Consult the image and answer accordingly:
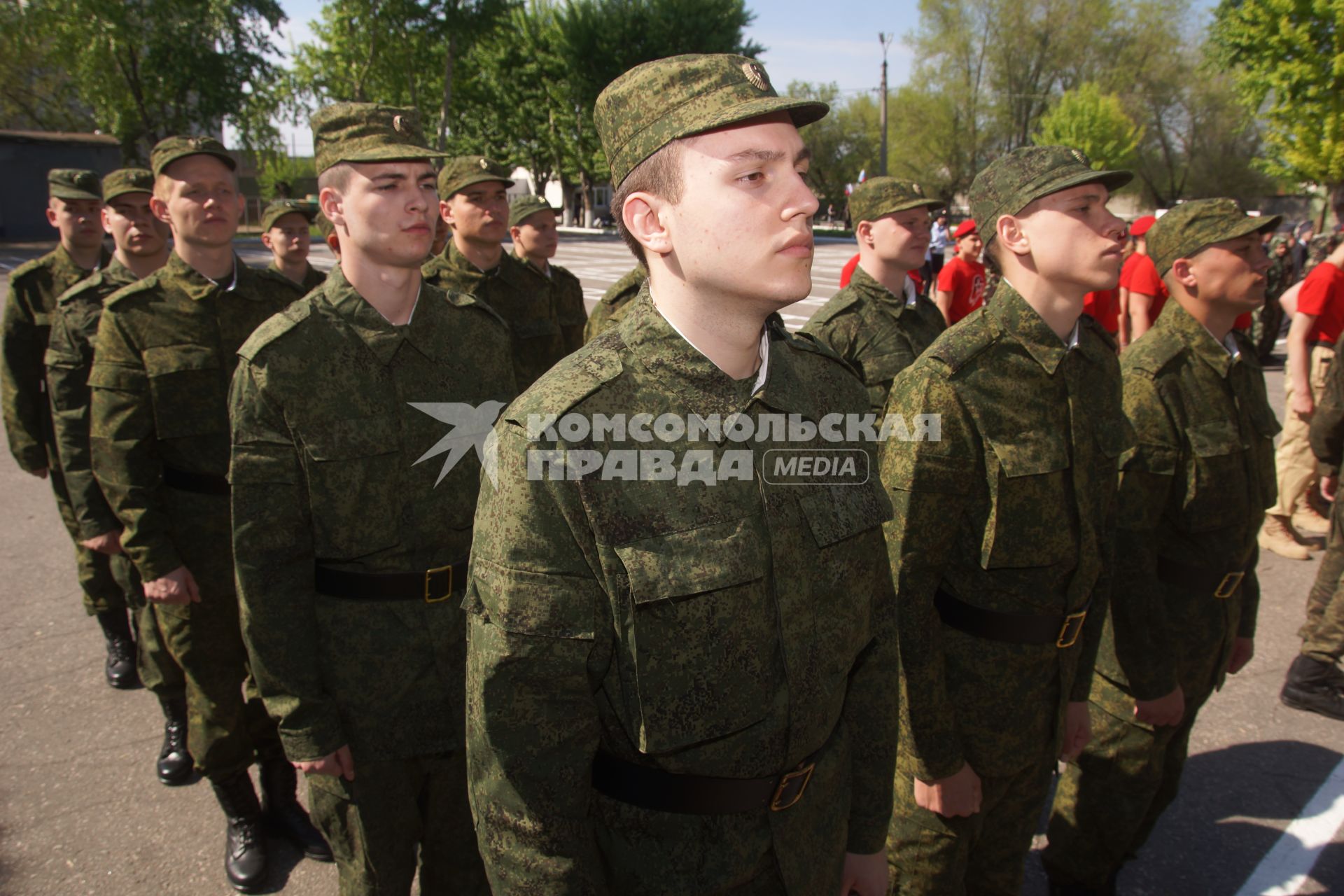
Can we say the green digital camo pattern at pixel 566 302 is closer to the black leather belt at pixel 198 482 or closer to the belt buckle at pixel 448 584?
the black leather belt at pixel 198 482

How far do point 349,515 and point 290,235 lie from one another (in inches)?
168

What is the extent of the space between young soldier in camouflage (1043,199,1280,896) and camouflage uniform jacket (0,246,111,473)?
518 centimetres

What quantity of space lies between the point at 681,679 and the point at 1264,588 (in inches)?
218

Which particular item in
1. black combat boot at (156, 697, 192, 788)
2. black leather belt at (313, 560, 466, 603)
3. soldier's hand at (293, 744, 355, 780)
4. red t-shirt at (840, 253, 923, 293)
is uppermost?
red t-shirt at (840, 253, 923, 293)

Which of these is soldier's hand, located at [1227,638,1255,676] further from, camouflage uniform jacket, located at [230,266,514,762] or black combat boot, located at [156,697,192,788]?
black combat boot, located at [156,697,192,788]

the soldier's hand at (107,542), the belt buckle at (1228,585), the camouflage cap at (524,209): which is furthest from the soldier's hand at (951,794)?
the camouflage cap at (524,209)

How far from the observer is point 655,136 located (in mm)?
1531

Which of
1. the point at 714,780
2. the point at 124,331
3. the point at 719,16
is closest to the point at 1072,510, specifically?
the point at 714,780

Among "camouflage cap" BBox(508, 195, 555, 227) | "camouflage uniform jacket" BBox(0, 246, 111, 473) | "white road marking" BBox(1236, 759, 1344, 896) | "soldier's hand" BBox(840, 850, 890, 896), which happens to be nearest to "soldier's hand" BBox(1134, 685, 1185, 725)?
"white road marking" BBox(1236, 759, 1344, 896)

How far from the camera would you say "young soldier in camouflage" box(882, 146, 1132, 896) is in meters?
2.29

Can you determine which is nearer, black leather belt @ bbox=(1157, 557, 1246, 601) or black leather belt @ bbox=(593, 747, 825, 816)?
black leather belt @ bbox=(593, 747, 825, 816)

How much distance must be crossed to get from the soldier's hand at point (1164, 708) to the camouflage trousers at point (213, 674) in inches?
117

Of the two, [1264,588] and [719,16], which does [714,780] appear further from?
[719,16]

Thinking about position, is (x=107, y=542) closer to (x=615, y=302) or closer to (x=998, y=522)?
(x=615, y=302)
